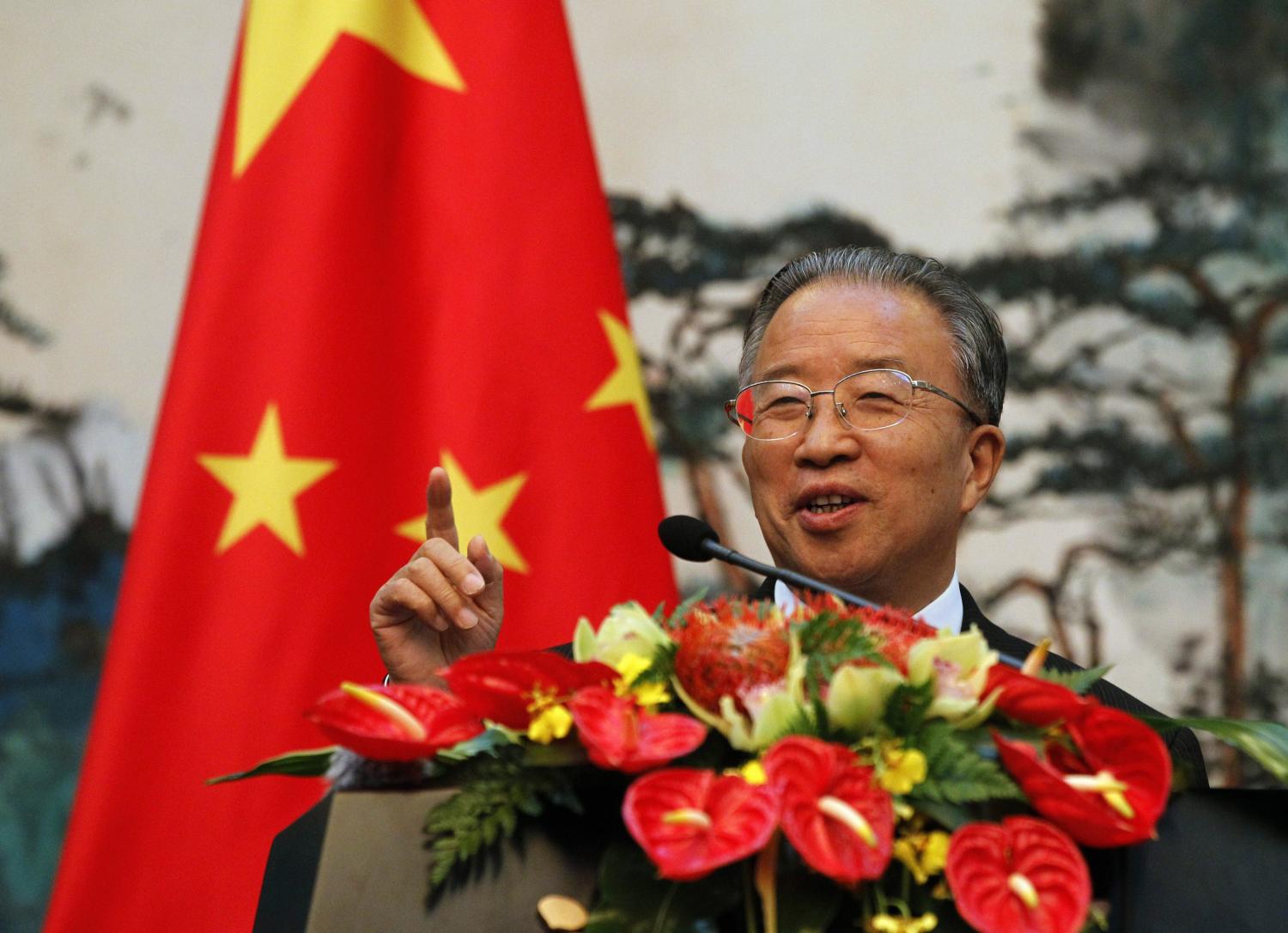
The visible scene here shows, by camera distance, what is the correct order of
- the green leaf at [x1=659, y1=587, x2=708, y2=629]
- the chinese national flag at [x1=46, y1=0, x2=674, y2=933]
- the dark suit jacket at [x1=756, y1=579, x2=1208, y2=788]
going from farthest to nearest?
the chinese national flag at [x1=46, y1=0, x2=674, y2=933], the dark suit jacket at [x1=756, y1=579, x2=1208, y2=788], the green leaf at [x1=659, y1=587, x2=708, y2=629]

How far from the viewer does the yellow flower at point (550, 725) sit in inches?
33.8

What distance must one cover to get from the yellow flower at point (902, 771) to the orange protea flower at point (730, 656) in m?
0.09

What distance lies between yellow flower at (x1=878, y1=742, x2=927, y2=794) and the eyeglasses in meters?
1.14

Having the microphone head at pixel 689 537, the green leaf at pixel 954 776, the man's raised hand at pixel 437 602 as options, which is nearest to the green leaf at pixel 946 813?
the green leaf at pixel 954 776

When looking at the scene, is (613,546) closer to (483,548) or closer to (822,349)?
(822,349)

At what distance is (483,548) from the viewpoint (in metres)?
1.46

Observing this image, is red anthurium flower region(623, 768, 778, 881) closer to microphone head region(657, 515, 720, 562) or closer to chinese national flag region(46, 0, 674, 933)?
microphone head region(657, 515, 720, 562)

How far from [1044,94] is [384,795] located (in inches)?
112

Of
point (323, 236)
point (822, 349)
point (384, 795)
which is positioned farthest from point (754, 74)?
point (384, 795)

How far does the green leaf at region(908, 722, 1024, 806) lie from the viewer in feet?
2.68

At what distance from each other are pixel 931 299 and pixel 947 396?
0.18 m

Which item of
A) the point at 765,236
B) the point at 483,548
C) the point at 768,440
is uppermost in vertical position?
the point at 765,236

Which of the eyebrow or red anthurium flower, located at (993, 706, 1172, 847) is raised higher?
the eyebrow

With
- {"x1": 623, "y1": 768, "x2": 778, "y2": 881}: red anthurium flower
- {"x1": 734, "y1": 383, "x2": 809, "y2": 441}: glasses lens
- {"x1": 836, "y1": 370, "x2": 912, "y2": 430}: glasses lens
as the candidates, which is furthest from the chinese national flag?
{"x1": 623, "y1": 768, "x2": 778, "y2": 881}: red anthurium flower
